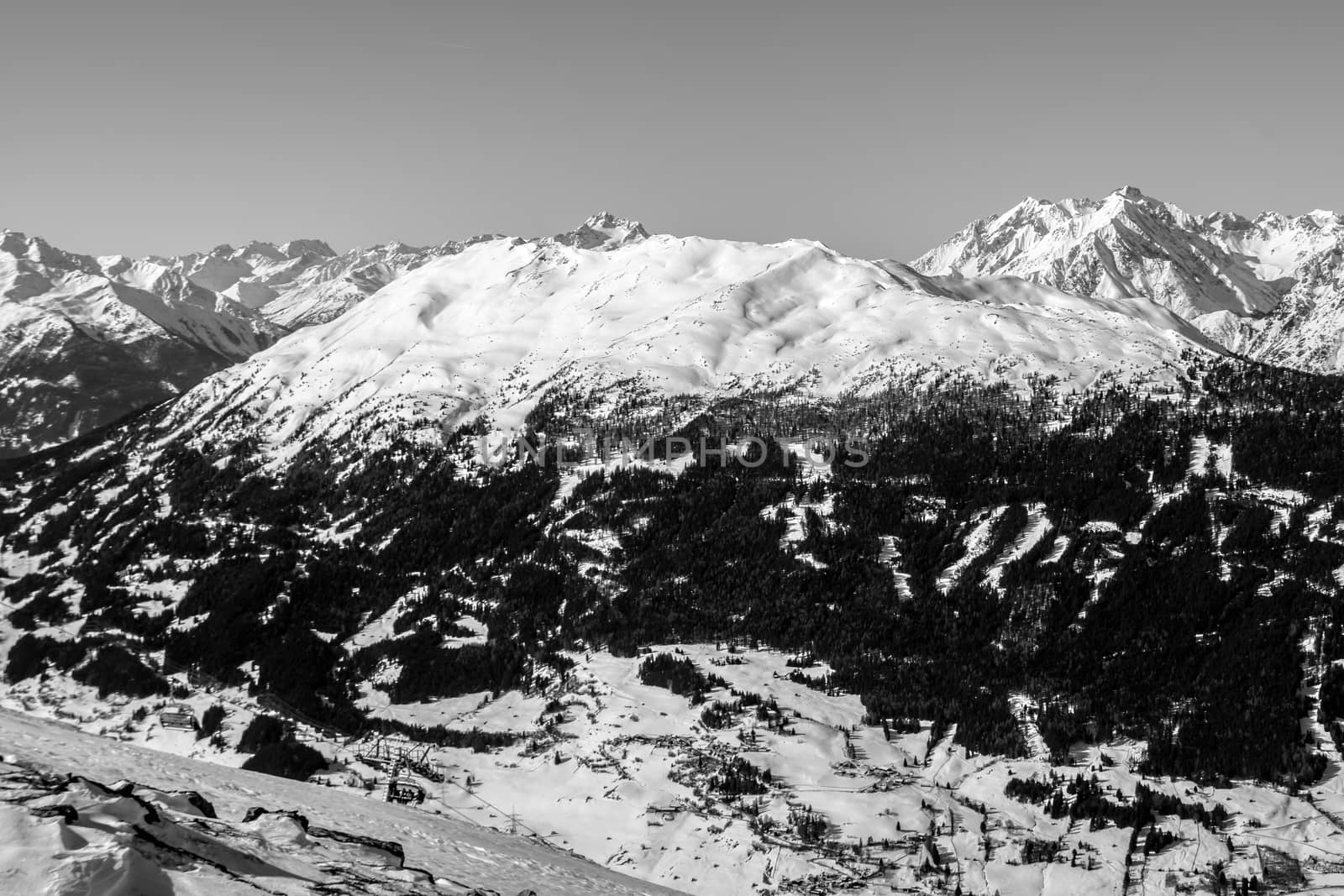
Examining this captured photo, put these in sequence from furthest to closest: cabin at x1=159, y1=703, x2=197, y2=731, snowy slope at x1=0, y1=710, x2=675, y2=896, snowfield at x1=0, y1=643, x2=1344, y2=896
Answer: cabin at x1=159, y1=703, x2=197, y2=731 < snowfield at x1=0, y1=643, x2=1344, y2=896 < snowy slope at x1=0, y1=710, x2=675, y2=896

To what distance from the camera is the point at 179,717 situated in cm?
16562

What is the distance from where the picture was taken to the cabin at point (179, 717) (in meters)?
163

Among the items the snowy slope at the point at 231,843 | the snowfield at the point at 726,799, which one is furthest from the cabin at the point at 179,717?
the snowy slope at the point at 231,843

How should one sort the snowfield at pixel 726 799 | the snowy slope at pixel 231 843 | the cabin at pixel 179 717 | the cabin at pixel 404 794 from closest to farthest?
the snowy slope at pixel 231 843 < the snowfield at pixel 726 799 < the cabin at pixel 404 794 < the cabin at pixel 179 717

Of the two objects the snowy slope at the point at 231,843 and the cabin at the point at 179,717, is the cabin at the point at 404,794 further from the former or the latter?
the cabin at the point at 179,717

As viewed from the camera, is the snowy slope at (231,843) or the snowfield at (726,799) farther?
the snowfield at (726,799)

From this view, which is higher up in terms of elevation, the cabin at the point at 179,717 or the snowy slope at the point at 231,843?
the snowy slope at the point at 231,843

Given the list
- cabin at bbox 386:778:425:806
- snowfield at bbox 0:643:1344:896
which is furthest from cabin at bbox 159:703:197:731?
cabin at bbox 386:778:425:806

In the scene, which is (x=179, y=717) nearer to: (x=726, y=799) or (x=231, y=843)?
(x=726, y=799)

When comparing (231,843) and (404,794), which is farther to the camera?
(404,794)

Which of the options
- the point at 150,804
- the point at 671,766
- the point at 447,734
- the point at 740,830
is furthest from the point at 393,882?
the point at 447,734

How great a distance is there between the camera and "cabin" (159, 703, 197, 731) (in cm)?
16275

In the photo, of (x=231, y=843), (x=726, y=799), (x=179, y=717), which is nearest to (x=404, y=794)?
(x=726, y=799)

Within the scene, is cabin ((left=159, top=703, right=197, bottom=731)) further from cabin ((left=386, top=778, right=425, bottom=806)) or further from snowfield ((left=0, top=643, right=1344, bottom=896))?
cabin ((left=386, top=778, right=425, bottom=806))
